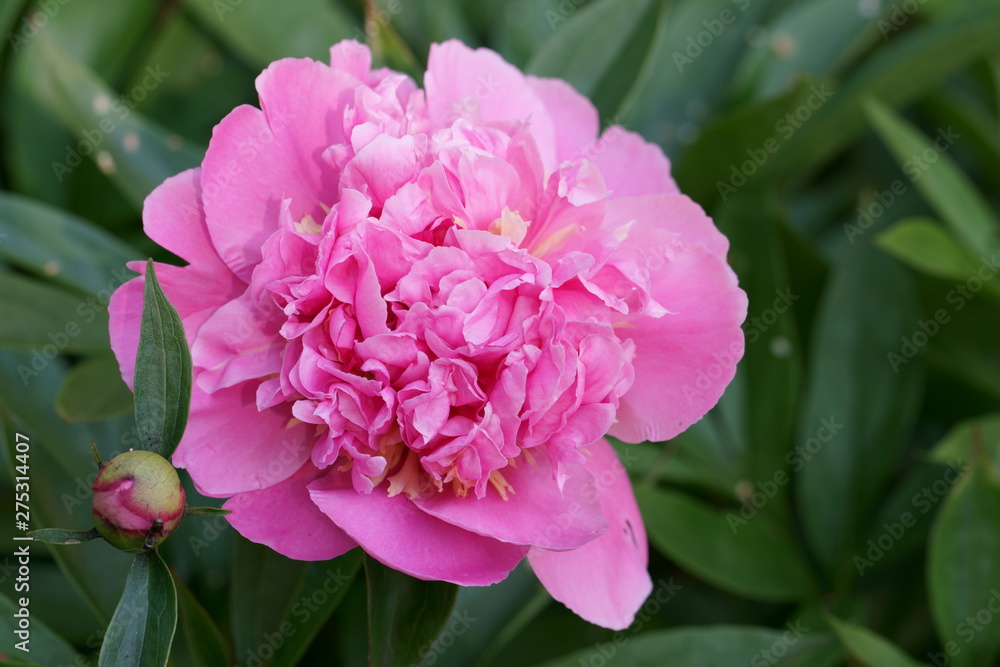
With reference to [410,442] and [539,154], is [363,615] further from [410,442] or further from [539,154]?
[539,154]

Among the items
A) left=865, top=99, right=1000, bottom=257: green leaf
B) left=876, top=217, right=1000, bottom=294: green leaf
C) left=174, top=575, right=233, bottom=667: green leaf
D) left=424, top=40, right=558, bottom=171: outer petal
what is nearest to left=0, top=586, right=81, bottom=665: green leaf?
left=174, top=575, right=233, bottom=667: green leaf

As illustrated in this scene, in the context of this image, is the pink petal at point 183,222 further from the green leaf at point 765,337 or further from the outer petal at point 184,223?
the green leaf at point 765,337

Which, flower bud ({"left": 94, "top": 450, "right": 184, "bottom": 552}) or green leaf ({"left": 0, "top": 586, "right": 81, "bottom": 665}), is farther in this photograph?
green leaf ({"left": 0, "top": 586, "right": 81, "bottom": 665})

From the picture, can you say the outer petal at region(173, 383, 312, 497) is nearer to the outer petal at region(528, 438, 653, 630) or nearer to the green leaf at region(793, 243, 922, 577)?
the outer petal at region(528, 438, 653, 630)

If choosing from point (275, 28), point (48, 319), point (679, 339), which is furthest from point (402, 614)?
point (275, 28)

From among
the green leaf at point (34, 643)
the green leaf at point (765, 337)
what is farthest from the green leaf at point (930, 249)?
the green leaf at point (34, 643)

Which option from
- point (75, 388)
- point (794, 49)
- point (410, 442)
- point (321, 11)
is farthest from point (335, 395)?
point (794, 49)

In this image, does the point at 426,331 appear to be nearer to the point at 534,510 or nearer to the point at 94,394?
the point at 534,510
